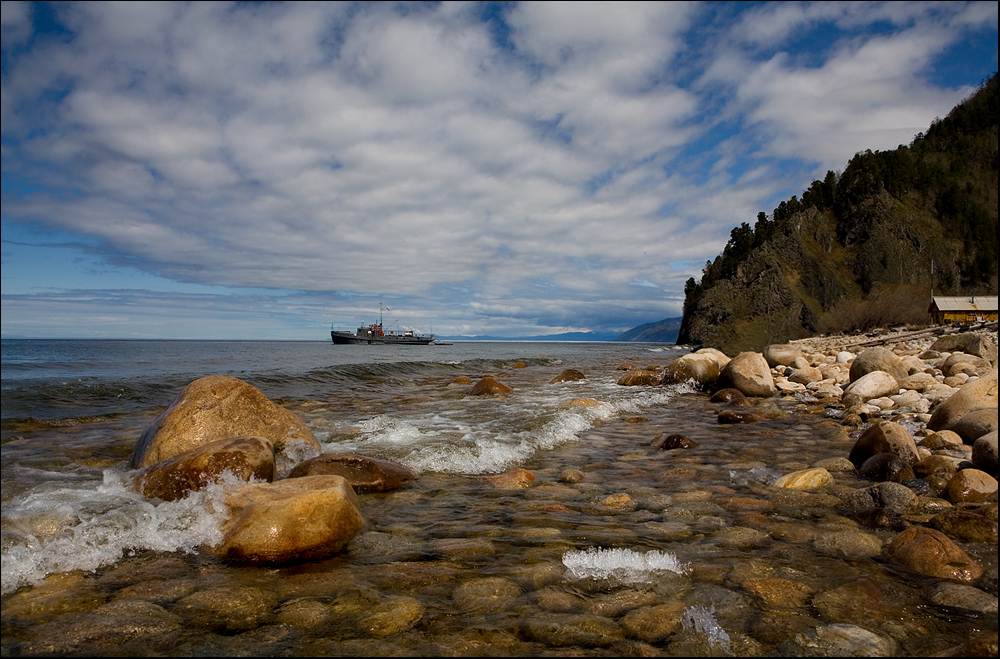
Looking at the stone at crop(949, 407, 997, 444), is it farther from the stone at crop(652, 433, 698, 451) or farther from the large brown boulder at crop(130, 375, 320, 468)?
the large brown boulder at crop(130, 375, 320, 468)

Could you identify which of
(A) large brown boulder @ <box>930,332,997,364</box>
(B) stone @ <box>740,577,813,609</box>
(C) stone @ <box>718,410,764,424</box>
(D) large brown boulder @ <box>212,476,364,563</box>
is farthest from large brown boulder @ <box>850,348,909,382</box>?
(D) large brown boulder @ <box>212,476,364,563</box>

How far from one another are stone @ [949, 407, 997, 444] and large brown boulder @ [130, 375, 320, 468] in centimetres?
940

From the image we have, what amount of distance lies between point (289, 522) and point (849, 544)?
4543 mm

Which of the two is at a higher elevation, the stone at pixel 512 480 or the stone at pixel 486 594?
the stone at pixel 486 594

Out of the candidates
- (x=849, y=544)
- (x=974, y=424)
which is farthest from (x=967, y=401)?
(x=849, y=544)

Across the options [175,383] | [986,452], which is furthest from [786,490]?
[175,383]

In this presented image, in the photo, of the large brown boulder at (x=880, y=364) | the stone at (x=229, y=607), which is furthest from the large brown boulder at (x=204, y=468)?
the large brown boulder at (x=880, y=364)

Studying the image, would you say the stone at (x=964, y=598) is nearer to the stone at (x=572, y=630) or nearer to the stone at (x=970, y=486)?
the stone at (x=572, y=630)

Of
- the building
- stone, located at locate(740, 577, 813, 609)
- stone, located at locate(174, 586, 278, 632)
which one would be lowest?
stone, located at locate(740, 577, 813, 609)

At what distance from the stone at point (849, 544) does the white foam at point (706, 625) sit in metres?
1.67

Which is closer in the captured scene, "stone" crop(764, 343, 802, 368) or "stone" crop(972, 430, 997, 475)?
"stone" crop(972, 430, 997, 475)

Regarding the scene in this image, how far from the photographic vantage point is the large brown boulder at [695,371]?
20.4 m

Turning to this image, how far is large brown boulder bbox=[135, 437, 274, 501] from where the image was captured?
5434mm

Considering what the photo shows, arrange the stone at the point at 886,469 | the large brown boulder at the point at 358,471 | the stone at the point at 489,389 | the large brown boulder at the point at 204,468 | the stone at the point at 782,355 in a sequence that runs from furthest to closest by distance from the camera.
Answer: the stone at the point at 782,355 → the stone at the point at 489,389 → the stone at the point at 886,469 → the large brown boulder at the point at 358,471 → the large brown boulder at the point at 204,468
